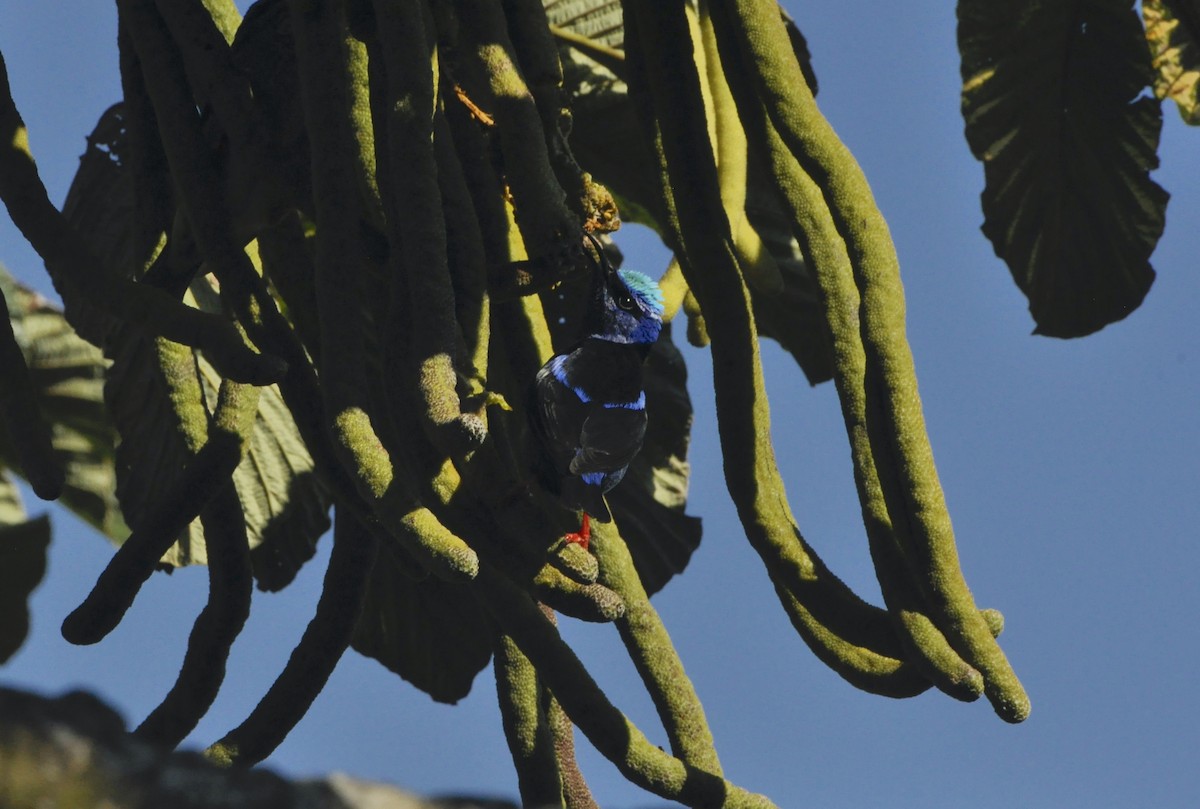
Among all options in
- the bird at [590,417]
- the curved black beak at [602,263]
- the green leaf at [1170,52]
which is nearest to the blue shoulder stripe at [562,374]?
the bird at [590,417]

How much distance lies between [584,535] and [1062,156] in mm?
2376

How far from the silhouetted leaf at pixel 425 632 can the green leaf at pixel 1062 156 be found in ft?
5.26

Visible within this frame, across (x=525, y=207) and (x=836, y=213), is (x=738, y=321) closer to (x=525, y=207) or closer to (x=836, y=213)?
(x=836, y=213)

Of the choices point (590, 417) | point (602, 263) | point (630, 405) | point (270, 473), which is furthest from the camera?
point (270, 473)

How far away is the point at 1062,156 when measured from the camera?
3.97m

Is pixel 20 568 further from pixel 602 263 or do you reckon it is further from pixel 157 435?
pixel 602 263

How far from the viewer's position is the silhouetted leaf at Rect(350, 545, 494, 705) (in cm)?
389

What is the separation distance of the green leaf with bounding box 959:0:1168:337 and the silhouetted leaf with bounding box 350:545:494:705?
1.60 m

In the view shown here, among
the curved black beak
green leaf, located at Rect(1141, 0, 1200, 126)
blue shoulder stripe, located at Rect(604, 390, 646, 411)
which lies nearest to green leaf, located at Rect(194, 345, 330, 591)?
the curved black beak

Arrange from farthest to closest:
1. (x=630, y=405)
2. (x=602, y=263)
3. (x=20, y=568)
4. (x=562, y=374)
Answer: (x=20, y=568)
(x=602, y=263)
(x=630, y=405)
(x=562, y=374)

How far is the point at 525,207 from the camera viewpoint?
1.99 m

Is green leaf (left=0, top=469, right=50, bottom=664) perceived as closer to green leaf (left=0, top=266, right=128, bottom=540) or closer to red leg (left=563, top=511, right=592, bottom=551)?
green leaf (left=0, top=266, right=128, bottom=540)

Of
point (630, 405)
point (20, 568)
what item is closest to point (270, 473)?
point (20, 568)

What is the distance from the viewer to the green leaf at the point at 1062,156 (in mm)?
3881
